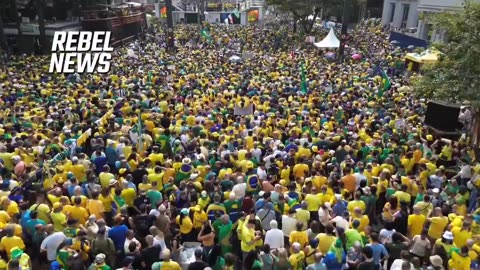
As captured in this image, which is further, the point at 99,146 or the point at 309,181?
the point at 99,146

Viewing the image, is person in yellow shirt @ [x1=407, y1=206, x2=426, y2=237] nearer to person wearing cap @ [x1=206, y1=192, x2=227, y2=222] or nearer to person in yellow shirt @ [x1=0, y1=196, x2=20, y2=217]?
person wearing cap @ [x1=206, y1=192, x2=227, y2=222]

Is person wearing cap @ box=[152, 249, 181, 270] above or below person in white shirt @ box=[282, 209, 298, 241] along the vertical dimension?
above

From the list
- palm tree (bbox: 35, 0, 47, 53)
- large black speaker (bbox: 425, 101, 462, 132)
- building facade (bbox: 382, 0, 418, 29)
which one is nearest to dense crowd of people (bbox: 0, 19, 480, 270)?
large black speaker (bbox: 425, 101, 462, 132)

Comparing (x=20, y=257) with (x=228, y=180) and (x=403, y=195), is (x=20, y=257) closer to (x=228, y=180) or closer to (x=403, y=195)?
(x=228, y=180)

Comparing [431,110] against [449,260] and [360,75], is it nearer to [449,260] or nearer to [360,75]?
[360,75]

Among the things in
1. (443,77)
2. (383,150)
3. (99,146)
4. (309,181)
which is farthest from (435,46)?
(99,146)

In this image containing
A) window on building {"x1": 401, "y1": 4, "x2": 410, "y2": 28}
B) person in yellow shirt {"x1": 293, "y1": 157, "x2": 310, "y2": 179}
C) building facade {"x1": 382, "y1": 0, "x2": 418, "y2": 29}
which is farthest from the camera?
window on building {"x1": 401, "y1": 4, "x2": 410, "y2": 28}

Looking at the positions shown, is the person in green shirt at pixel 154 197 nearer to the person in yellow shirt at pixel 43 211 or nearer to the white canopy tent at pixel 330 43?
the person in yellow shirt at pixel 43 211
